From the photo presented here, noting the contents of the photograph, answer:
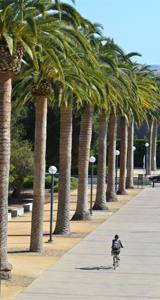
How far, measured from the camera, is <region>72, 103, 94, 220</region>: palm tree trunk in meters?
22.6

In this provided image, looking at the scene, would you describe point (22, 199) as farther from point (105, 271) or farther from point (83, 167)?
point (105, 271)

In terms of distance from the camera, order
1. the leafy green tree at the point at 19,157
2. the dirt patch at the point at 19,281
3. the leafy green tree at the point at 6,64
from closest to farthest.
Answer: the dirt patch at the point at 19,281 → the leafy green tree at the point at 6,64 → the leafy green tree at the point at 19,157

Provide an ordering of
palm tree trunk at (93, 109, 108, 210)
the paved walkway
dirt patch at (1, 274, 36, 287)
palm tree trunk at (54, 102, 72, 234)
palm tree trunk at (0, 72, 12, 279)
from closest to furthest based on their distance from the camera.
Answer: the paved walkway, dirt patch at (1, 274, 36, 287), palm tree trunk at (0, 72, 12, 279), palm tree trunk at (54, 102, 72, 234), palm tree trunk at (93, 109, 108, 210)

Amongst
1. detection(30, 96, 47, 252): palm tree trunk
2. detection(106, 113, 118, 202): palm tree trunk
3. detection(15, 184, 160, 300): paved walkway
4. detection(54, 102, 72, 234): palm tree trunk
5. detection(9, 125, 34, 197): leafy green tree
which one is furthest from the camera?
detection(106, 113, 118, 202): palm tree trunk

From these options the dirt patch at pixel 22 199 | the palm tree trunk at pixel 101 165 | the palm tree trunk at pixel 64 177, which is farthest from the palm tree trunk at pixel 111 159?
the palm tree trunk at pixel 64 177

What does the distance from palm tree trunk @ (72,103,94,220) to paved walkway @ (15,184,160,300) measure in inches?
75.9

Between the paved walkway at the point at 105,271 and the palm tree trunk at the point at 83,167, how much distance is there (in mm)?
1928

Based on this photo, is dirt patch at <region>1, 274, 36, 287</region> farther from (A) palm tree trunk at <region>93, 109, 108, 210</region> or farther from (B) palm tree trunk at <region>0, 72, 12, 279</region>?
(A) palm tree trunk at <region>93, 109, 108, 210</region>

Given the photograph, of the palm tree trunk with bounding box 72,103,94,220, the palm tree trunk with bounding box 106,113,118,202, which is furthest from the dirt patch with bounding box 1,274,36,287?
the palm tree trunk with bounding box 106,113,118,202

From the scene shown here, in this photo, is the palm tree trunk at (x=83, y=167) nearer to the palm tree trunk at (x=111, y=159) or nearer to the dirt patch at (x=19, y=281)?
the palm tree trunk at (x=111, y=159)

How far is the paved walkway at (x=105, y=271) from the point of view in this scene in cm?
1107

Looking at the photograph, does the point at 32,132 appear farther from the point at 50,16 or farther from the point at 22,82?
the point at 50,16

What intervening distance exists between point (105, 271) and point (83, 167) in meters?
9.72

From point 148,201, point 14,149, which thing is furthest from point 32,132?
point 148,201
